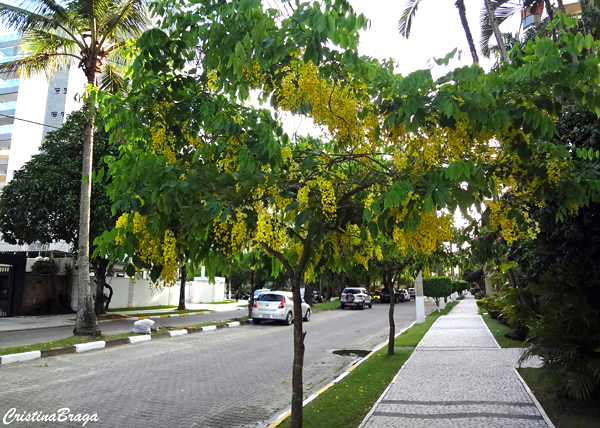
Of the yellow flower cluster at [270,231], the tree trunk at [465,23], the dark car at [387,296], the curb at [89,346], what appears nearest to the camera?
the yellow flower cluster at [270,231]

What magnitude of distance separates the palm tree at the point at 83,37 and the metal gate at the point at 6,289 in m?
9.93

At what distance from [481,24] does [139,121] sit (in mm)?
12370

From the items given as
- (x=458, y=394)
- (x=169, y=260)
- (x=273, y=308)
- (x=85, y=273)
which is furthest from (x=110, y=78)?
(x=458, y=394)

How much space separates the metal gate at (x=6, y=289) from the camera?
20.6 meters

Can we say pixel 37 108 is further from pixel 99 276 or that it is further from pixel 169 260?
pixel 169 260

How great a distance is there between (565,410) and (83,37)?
48.9 ft

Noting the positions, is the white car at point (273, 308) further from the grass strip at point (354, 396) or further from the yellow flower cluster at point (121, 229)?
the yellow flower cluster at point (121, 229)

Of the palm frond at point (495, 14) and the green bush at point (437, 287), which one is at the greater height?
the palm frond at point (495, 14)

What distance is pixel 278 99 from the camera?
163 inches

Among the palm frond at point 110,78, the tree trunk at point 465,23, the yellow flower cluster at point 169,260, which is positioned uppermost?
the palm frond at point 110,78

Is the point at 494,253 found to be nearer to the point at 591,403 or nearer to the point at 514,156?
the point at 591,403

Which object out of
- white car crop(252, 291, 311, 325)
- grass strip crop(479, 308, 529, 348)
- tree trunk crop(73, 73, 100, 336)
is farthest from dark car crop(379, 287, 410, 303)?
tree trunk crop(73, 73, 100, 336)

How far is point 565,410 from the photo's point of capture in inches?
231

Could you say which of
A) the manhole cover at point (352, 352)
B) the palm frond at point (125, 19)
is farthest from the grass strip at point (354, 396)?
the palm frond at point (125, 19)
